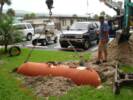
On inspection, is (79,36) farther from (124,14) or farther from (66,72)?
(66,72)

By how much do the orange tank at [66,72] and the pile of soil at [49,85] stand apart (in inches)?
11.2

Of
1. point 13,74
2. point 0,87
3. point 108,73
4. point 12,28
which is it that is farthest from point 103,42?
point 12,28

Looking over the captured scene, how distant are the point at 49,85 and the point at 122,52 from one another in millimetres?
8096

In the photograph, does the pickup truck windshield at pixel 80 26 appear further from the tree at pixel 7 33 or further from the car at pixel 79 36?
the tree at pixel 7 33

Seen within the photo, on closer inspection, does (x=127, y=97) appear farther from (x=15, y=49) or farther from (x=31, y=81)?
(x=15, y=49)

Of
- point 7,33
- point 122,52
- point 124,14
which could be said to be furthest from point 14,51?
point 124,14

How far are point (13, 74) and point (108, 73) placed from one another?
3564 mm

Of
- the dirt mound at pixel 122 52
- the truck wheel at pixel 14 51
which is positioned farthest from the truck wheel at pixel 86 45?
the truck wheel at pixel 14 51

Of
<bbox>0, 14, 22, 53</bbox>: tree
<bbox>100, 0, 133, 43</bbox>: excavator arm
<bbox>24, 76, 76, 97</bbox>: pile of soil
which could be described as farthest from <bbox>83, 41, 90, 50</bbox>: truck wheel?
<bbox>24, 76, 76, 97</bbox>: pile of soil

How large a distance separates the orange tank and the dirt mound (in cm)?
441

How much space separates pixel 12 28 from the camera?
22.2 m

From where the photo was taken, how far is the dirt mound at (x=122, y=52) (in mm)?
16703

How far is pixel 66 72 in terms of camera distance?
12.3m

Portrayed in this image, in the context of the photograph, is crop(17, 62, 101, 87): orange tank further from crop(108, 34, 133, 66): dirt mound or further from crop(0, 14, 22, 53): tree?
crop(0, 14, 22, 53): tree
